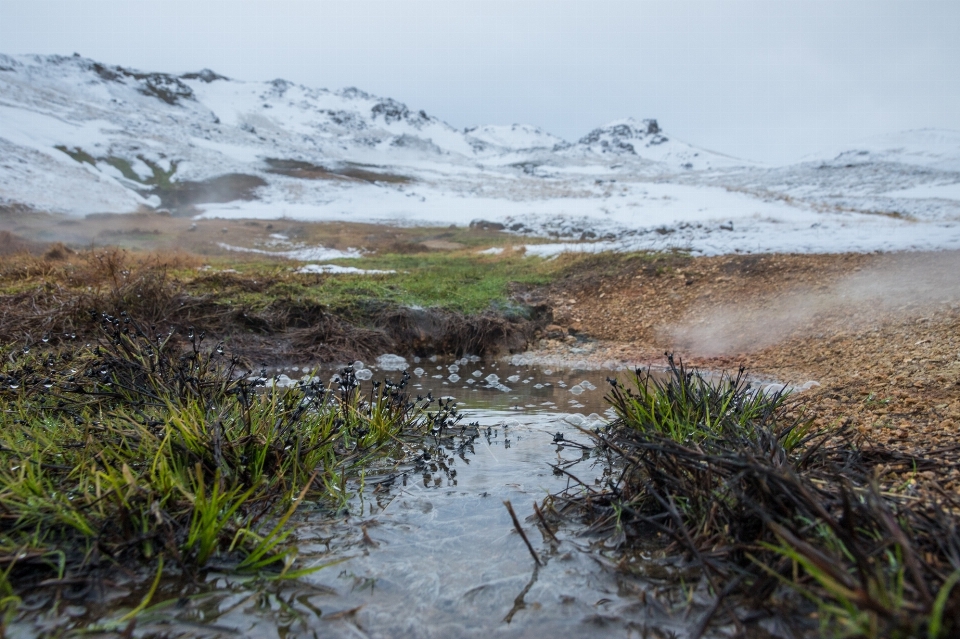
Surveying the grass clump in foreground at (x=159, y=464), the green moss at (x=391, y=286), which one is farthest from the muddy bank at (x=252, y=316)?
the grass clump in foreground at (x=159, y=464)

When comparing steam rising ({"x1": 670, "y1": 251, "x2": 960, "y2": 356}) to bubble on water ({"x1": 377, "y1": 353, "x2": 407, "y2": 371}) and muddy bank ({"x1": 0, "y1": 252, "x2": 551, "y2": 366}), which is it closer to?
muddy bank ({"x1": 0, "y1": 252, "x2": 551, "y2": 366})

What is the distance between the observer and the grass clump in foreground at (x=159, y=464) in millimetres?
2051

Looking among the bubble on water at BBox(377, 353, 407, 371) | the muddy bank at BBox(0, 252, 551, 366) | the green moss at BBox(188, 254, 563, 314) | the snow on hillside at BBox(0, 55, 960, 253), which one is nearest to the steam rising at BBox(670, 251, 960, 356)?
the snow on hillside at BBox(0, 55, 960, 253)

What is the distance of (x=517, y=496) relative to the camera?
2.94 m

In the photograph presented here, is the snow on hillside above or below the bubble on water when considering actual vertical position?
above

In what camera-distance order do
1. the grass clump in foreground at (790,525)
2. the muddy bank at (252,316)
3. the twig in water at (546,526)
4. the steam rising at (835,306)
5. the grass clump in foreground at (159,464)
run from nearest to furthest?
the grass clump in foreground at (790,525) < the grass clump in foreground at (159,464) < the twig in water at (546,526) < the muddy bank at (252,316) < the steam rising at (835,306)

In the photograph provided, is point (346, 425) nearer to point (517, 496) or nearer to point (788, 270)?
point (517, 496)

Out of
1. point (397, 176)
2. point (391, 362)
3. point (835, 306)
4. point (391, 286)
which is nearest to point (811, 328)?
point (835, 306)

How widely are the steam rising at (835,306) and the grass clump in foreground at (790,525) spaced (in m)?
4.83

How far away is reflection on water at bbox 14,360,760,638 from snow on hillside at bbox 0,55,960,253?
32.2 feet

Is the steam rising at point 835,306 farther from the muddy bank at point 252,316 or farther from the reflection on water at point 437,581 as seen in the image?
the reflection on water at point 437,581

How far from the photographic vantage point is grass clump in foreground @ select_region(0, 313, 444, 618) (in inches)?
80.7

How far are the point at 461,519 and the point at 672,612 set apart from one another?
109 cm

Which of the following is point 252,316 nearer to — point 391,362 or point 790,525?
point 391,362
